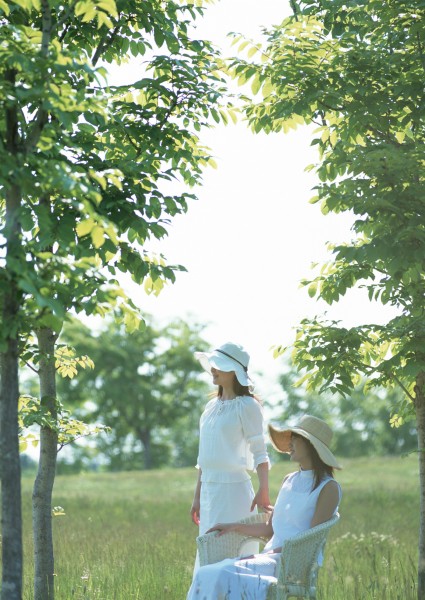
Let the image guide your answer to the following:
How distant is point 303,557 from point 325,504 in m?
0.34

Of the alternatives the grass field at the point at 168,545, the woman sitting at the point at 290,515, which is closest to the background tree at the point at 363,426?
the grass field at the point at 168,545

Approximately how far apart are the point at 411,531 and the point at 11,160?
9.80 metres

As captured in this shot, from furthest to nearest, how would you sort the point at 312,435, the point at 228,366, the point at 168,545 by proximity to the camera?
the point at 168,545 < the point at 228,366 < the point at 312,435

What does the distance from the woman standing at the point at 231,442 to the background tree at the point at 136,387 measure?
44.5 m

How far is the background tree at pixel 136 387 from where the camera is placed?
52.5m

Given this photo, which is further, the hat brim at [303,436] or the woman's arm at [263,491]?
the woman's arm at [263,491]

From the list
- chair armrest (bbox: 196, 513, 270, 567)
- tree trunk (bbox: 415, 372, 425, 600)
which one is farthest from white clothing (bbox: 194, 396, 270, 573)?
tree trunk (bbox: 415, 372, 425, 600)

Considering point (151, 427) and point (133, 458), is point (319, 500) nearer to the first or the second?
point (151, 427)

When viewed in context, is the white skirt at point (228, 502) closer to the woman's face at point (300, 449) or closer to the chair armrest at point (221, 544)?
the chair armrest at point (221, 544)

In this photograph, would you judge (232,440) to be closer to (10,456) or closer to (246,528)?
(246,528)

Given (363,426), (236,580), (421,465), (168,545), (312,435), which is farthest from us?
(363,426)

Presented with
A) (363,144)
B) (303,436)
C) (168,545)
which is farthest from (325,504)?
(168,545)

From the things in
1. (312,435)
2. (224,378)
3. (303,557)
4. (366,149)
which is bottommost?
(303,557)

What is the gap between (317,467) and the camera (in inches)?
226
